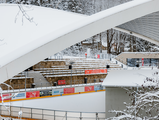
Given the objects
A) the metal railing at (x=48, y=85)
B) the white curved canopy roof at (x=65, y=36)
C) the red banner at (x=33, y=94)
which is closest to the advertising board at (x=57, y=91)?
the metal railing at (x=48, y=85)

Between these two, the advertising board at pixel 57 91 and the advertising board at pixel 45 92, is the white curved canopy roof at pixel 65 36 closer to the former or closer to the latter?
the advertising board at pixel 45 92

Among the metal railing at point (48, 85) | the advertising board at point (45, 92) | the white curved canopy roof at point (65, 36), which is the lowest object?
the advertising board at point (45, 92)

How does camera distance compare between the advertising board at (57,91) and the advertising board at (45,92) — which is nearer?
the advertising board at (45,92)

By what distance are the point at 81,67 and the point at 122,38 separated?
2198 centimetres

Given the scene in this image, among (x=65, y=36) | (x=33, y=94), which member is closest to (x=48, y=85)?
(x=33, y=94)

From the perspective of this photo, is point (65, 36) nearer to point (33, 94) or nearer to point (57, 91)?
point (33, 94)

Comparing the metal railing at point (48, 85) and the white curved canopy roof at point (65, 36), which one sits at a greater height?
the white curved canopy roof at point (65, 36)

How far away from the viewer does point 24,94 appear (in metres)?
16.3

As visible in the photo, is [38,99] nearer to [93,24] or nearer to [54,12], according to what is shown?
[54,12]

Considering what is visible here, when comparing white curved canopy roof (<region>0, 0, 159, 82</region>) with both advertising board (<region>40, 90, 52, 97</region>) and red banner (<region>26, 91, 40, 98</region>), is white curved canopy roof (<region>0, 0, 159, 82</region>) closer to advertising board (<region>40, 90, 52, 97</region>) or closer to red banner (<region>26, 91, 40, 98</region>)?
A: red banner (<region>26, 91, 40, 98</region>)

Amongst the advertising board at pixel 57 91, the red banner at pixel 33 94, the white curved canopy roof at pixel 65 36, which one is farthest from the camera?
the advertising board at pixel 57 91

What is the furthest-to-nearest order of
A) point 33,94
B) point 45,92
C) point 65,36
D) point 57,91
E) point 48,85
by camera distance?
point 48,85 < point 57,91 < point 45,92 < point 33,94 < point 65,36

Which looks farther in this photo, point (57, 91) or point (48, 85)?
point (48, 85)

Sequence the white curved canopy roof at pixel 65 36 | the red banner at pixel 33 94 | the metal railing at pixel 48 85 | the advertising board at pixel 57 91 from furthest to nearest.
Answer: the advertising board at pixel 57 91
the metal railing at pixel 48 85
the red banner at pixel 33 94
the white curved canopy roof at pixel 65 36
